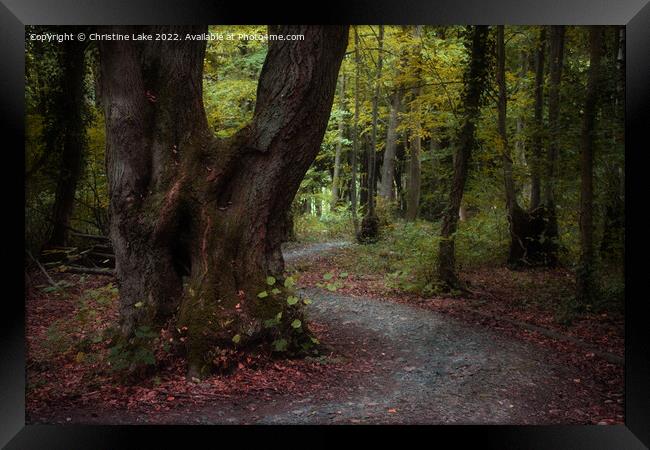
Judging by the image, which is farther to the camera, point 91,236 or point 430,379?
point 91,236

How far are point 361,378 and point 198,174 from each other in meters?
2.50

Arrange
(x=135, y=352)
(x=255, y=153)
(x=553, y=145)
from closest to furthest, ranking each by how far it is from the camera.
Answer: (x=135, y=352) < (x=255, y=153) < (x=553, y=145)

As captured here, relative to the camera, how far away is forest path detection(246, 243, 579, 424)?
376 centimetres

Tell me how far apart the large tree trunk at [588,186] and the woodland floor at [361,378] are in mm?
491

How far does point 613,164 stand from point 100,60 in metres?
5.39

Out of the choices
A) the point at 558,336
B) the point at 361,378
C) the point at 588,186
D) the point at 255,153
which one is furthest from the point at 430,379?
the point at 588,186

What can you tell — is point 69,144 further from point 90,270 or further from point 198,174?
point 198,174

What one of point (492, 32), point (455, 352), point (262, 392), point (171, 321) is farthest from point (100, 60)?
point (492, 32)

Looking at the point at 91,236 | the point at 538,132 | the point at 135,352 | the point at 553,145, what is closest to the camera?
the point at 135,352

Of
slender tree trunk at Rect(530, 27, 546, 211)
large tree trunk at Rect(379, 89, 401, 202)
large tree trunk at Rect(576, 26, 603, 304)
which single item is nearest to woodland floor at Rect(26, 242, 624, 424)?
large tree trunk at Rect(576, 26, 603, 304)

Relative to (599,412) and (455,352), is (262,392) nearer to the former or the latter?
(455,352)

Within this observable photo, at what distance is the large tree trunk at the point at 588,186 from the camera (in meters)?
5.20

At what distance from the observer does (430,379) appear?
4.50 m

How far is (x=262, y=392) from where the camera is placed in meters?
4.09
